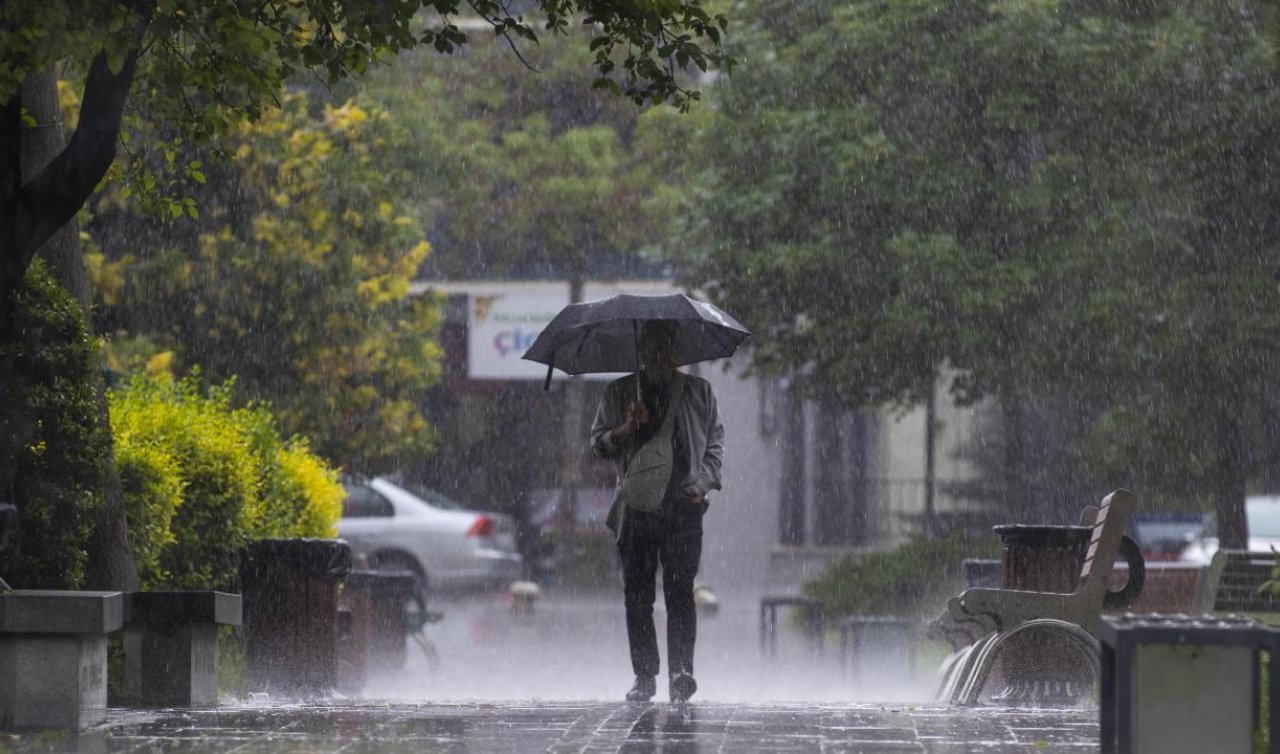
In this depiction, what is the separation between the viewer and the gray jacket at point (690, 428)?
9.94 m

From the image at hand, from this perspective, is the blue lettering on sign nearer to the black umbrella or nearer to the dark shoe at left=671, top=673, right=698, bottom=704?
the black umbrella

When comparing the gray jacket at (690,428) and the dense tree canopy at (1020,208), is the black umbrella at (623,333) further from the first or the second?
→ the dense tree canopy at (1020,208)

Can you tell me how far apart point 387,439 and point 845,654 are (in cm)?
768

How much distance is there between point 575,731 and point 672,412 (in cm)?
228

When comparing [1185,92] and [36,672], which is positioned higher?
[1185,92]

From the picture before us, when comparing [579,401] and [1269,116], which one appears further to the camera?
[579,401]

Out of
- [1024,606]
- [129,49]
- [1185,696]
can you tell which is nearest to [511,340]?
[1024,606]

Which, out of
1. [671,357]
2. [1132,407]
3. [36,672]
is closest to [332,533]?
[671,357]

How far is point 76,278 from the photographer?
1109 cm

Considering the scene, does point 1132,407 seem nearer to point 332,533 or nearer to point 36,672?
point 332,533

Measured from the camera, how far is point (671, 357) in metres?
10.2

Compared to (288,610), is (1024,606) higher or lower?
higher

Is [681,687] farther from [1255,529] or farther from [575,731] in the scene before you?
[1255,529]

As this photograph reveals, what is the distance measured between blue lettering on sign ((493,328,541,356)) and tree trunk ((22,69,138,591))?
22.8 meters
